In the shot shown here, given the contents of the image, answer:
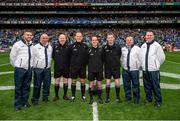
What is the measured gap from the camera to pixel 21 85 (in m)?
9.68

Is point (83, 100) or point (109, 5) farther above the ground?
point (109, 5)

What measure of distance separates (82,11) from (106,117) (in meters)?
49.9

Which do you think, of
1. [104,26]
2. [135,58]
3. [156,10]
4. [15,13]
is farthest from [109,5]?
[135,58]

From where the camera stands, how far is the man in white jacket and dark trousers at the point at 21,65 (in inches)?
378

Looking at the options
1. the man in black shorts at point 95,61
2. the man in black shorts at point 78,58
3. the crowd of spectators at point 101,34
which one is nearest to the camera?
the man in black shorts at point 95,61

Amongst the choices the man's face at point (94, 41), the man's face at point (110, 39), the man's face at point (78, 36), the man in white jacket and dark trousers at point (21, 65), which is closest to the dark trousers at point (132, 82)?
the man's face at point (110, 39)

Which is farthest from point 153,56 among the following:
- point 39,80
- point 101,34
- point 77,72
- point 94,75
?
point 101,34

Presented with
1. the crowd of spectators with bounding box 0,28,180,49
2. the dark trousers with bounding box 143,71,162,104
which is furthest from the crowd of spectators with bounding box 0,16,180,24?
the dark trousers with bounding box 143,71,162,104

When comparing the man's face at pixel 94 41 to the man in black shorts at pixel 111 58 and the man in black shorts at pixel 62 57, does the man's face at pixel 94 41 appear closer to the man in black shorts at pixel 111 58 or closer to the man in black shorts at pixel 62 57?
the man in black shorts at pixel 111 58

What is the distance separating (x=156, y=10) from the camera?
57438mm

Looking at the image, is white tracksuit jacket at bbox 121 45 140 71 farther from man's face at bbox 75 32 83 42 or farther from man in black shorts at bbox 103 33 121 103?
man's face at bbox 75 32 83 42

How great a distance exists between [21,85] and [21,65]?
568mm

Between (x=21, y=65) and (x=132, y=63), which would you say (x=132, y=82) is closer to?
(x=132, y=63)

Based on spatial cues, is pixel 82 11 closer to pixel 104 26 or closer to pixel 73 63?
pixel 104 26
